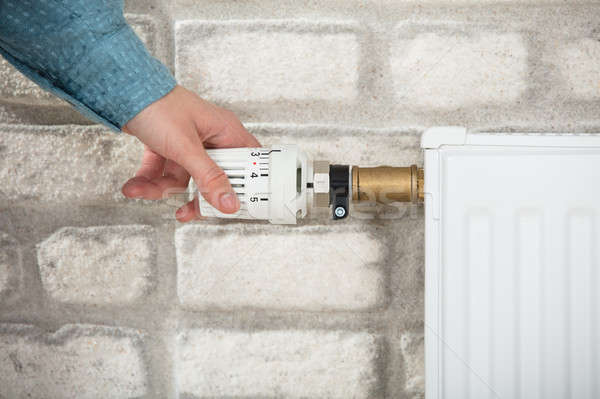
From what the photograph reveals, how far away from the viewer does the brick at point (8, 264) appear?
518 millimetres

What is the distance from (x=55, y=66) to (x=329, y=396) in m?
0.43

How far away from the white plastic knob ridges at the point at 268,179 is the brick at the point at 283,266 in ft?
0.34

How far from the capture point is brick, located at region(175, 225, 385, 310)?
1.59 ft

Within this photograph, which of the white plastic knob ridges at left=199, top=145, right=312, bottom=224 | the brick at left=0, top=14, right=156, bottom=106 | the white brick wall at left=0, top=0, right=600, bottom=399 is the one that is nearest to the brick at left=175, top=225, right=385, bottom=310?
the white brick wall at left=0, top=0, right=600, bottom=399

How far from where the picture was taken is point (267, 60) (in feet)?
1.57

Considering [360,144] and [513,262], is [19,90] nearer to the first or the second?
[360,144]

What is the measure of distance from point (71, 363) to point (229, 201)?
32 cm

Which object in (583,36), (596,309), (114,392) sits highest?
(583,36)

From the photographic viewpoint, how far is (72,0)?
0.35m

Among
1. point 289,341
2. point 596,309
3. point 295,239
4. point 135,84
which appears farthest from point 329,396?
point 135,84

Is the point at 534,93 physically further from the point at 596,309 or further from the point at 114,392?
the point at 114,392

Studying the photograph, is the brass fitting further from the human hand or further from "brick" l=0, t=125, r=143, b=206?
"brick" l=0, t=125, r=143, b=206

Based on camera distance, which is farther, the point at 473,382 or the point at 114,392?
the point at 114,392

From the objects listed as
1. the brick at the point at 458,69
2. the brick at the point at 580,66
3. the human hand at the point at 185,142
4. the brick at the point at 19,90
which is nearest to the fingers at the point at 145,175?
the human hand at the point at 185,142
